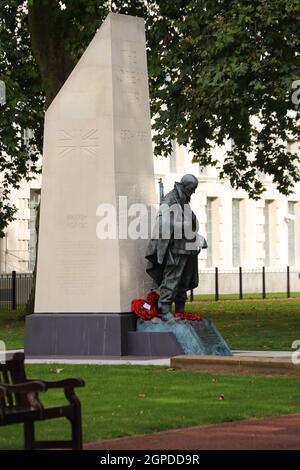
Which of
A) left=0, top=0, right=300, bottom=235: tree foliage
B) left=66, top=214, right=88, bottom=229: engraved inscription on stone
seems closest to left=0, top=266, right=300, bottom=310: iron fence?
left=0, top=0, right=300, bottom=235: tree foliage

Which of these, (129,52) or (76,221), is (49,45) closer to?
(129,52)

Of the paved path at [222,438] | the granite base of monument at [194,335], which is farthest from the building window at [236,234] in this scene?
the paved path at [222,438]

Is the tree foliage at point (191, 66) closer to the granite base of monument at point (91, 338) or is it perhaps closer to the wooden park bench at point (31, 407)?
the granite base of monument at point (91, 338)

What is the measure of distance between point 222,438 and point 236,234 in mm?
55425

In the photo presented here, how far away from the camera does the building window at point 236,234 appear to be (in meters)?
67.2

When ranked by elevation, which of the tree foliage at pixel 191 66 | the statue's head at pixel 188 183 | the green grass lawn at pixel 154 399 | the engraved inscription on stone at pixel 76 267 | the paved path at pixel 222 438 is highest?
the tree foliage at pixel 191 66

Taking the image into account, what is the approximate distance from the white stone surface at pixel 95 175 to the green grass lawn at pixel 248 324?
330cm

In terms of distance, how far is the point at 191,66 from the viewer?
31266 millimetres

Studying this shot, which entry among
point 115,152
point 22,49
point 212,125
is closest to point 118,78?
point 115,152

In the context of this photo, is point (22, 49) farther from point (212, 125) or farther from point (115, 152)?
point (115, 152)

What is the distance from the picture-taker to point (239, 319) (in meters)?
35.4

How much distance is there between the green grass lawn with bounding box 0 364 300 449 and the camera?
1333cm

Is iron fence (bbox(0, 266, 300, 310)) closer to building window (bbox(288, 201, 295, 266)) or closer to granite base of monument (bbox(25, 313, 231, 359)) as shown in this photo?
building window (bbox(288, 201, 295, 266))

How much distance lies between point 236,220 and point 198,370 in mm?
48405
